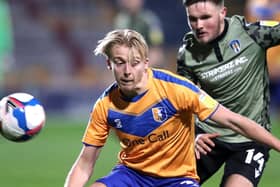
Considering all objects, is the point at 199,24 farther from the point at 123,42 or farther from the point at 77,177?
the point at 77,177

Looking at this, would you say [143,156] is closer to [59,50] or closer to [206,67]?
[206,67]

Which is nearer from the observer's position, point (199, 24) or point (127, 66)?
point (127, 66)

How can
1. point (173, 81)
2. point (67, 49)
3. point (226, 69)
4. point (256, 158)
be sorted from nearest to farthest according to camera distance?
1. point (173, 81)
2. point (256, 158)
3. point (226, 69)
4. point (67, 49)

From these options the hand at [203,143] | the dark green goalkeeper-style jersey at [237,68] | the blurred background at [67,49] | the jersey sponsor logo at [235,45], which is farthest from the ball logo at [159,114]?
the blurred background at [67,49]

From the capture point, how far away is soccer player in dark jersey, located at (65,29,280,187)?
598cm

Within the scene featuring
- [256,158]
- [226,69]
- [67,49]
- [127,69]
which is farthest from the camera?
[67,49]

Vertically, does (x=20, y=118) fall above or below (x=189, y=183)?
above

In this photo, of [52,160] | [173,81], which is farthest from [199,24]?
[52,160]

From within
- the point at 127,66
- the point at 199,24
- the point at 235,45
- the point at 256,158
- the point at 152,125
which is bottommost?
the point at 256,158

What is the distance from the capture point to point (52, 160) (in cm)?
1170

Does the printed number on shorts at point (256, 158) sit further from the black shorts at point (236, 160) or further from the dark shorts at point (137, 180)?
the dark shorts at point (137, 180)

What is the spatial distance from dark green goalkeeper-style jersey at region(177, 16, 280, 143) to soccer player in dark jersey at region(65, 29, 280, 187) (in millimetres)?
621

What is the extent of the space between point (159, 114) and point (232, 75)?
88cm

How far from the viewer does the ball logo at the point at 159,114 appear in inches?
239
